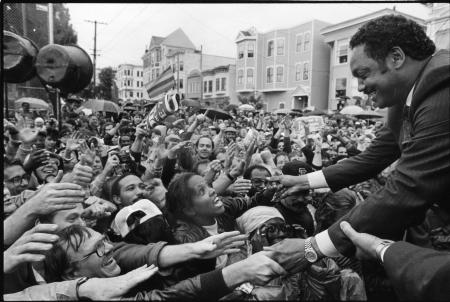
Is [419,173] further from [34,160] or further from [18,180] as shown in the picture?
[34,160]

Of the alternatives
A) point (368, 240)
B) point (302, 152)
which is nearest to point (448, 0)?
point (368, 240)

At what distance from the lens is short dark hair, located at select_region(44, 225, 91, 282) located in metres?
1.73

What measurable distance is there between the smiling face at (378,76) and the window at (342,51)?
63.4ft

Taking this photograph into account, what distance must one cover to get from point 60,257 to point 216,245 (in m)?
0.79

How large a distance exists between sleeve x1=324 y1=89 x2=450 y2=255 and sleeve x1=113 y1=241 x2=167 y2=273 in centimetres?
87

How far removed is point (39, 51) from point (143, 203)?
254 cm

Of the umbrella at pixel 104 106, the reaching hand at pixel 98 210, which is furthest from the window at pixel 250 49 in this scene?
the reaching hand at pixel 98 210

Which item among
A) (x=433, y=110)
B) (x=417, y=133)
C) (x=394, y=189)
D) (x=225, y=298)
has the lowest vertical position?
(x=225, y=298)

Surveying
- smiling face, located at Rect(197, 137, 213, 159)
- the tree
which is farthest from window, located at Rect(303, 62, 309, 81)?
smiling face, located at Rect(197, 137, 213, 159)

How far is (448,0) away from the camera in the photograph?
1.69 meters

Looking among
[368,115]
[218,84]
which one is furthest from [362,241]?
[218,84]

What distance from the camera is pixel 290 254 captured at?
1649mm

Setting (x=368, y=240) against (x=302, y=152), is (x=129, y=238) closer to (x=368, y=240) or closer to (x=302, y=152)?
(x=368, y=240)

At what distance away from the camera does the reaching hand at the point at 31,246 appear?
4.58 ft
